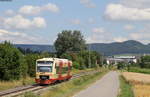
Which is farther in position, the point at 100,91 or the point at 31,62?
the point at 31,62

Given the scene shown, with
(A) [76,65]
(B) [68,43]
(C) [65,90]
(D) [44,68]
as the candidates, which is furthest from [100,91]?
(B) [68,43]

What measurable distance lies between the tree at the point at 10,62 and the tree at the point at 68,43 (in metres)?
116

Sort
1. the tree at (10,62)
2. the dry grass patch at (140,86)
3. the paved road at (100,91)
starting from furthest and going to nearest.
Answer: the tree at (10,62) → the dry grass patch at (140,86) → the paved road at (100,91)

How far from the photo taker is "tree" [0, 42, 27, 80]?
139 feet

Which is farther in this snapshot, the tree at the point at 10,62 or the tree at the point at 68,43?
the tree at the point at 68,43

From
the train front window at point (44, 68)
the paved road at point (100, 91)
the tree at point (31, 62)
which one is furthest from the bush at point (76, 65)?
the train front window at point (44, 68)

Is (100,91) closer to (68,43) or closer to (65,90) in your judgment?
(65,90)

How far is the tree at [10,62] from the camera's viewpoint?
42438 millimetres

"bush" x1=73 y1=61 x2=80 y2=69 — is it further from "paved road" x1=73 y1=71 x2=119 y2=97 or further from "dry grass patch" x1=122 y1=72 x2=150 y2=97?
"paved road" x1=73 y1=71 x2=119 y2=97

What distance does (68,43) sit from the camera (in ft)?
535

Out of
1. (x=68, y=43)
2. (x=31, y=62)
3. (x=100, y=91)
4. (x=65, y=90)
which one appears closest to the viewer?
(x=100, y=91)

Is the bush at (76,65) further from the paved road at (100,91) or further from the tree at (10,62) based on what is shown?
the paved road at (100,91)

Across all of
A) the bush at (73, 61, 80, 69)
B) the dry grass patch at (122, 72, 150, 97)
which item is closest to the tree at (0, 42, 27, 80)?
the dry grass patch at (122, 72, 150, 97)

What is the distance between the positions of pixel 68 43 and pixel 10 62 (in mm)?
120232
